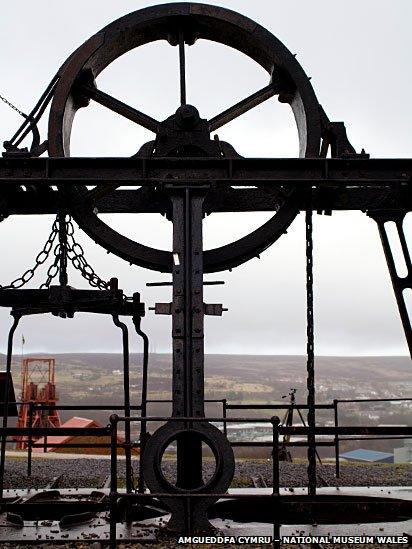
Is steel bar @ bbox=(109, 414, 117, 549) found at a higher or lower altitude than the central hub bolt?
lower

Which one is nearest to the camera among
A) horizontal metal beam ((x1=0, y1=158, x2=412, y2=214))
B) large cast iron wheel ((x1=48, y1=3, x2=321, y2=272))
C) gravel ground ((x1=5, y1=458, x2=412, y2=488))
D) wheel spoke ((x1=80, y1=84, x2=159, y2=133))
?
horizontal metal beam ((x1=0, y1=158, x2=412, y2=214))

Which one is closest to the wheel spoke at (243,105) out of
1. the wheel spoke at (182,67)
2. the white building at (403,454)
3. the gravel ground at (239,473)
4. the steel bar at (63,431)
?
the wheel spoke at (182,67)

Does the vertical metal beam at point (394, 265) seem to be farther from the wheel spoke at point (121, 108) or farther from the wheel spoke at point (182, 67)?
the wheel spoke at point (121, 108)

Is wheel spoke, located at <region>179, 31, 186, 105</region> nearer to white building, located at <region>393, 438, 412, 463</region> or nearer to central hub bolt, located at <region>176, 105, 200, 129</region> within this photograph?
central hub bolt, located at <region>176, 105, 200, 129</region>

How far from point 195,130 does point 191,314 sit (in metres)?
1.93

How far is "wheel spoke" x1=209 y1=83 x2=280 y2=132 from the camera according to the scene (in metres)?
7.14

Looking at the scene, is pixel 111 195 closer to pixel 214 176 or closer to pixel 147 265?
pixel 147 265

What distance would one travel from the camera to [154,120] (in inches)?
276

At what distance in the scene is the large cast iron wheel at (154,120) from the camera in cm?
675

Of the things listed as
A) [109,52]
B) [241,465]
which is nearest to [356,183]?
[109,52]

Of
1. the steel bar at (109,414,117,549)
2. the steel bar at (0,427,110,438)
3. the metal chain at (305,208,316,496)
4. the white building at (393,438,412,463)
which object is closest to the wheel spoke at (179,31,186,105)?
the metal chain at (305,208,316,496)

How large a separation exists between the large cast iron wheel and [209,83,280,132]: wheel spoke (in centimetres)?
1

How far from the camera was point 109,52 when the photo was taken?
704 centimetres

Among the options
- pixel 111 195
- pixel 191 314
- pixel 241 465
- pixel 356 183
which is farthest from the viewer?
pixel 241 465
